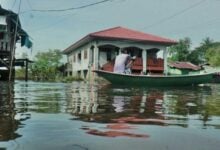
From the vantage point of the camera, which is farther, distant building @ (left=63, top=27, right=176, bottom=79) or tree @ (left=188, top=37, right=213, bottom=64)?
tree @ (left=188, top=37, right=213, bottom=64)

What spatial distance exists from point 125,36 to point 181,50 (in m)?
38.5

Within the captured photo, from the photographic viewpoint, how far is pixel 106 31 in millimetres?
38906

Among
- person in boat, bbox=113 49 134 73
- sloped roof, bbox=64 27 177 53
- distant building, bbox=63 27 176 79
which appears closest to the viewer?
person in boat, bbox=113 49 134 73

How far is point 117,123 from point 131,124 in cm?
17

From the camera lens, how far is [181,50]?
2945 inches

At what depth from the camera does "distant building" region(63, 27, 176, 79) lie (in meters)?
37.2

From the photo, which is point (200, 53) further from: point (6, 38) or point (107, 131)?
point (107, 131)

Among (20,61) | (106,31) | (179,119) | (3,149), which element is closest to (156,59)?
(106,31)

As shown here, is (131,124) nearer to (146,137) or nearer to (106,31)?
(146,137)

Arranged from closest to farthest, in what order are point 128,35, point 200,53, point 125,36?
1. point 125,36
2. point 128,35
3. point 200,53

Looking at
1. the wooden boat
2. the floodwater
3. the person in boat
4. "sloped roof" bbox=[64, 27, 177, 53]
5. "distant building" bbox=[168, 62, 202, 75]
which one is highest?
"sloped roof" bbox=[64, 27, 177, 53]

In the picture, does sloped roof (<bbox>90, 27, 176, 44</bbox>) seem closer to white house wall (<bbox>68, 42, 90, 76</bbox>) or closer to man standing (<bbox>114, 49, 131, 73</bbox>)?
white house wall (<bbox>68, 42, 90, 76</bbox>)

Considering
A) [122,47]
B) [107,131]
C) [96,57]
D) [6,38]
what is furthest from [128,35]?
[107,131]

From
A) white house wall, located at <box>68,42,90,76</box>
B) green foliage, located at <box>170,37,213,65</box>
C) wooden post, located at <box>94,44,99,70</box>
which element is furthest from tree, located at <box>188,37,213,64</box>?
wooden post, located at <box>94,44,99,70</box>
